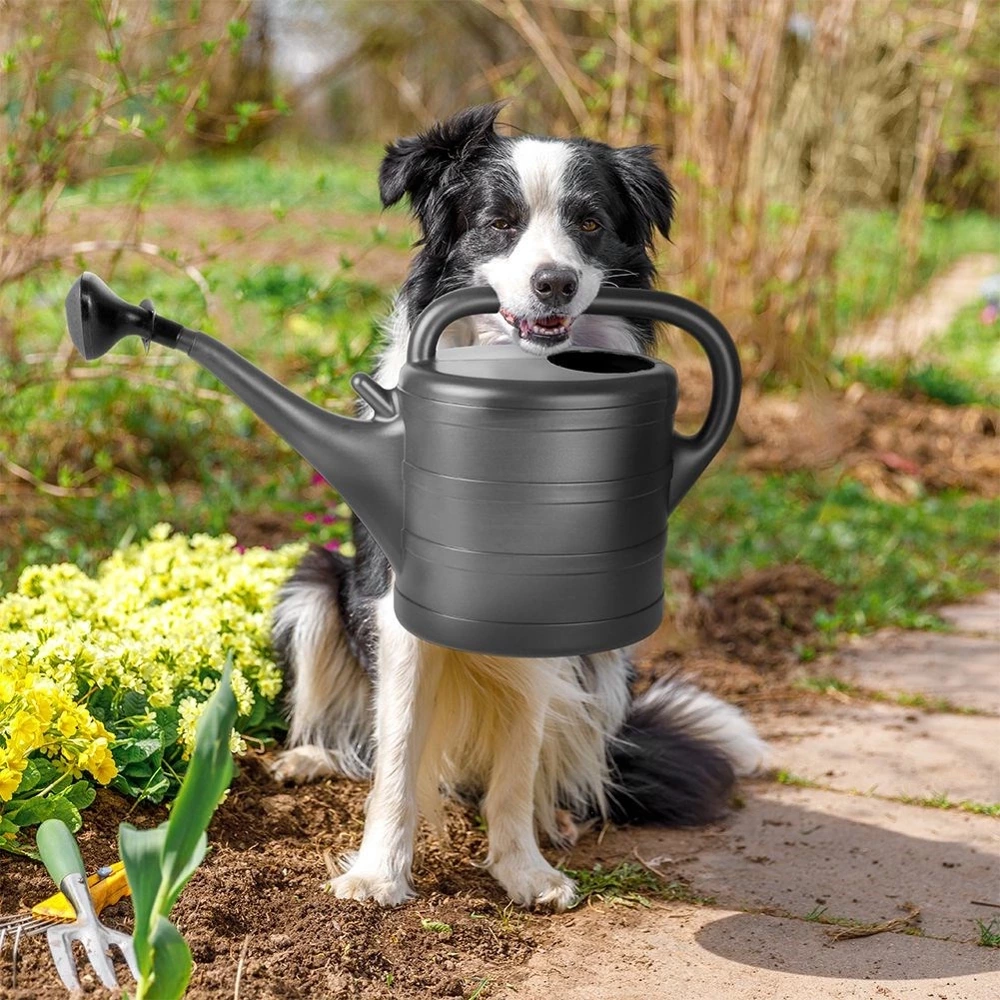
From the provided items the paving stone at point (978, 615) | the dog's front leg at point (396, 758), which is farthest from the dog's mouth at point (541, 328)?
the paving stone at point (978, 615)

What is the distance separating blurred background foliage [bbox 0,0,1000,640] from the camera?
4.25 metres

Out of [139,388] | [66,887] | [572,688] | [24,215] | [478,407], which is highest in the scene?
[24,215]

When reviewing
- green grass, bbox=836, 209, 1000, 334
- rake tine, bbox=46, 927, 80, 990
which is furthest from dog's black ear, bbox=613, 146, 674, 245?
green grass, bbox=836, 209, 1000, 334

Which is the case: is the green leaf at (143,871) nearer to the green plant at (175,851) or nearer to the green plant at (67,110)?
the green plant at (175,851)

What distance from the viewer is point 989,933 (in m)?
2.52

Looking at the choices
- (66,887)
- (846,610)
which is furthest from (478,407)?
(846,610)

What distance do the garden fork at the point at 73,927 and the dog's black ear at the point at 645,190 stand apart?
1.57m

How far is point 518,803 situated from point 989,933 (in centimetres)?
97

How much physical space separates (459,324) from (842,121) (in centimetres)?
456

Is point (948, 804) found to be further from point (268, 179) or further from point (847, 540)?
point (268, 179)

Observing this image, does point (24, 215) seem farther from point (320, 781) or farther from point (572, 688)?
point (572, 688)

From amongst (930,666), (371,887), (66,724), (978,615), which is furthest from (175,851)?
(978,615)

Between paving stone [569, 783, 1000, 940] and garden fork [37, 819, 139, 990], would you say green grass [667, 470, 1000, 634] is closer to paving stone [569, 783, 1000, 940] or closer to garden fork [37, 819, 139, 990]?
paving stone [569, 783, 1000, 940]

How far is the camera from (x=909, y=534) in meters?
5.32
